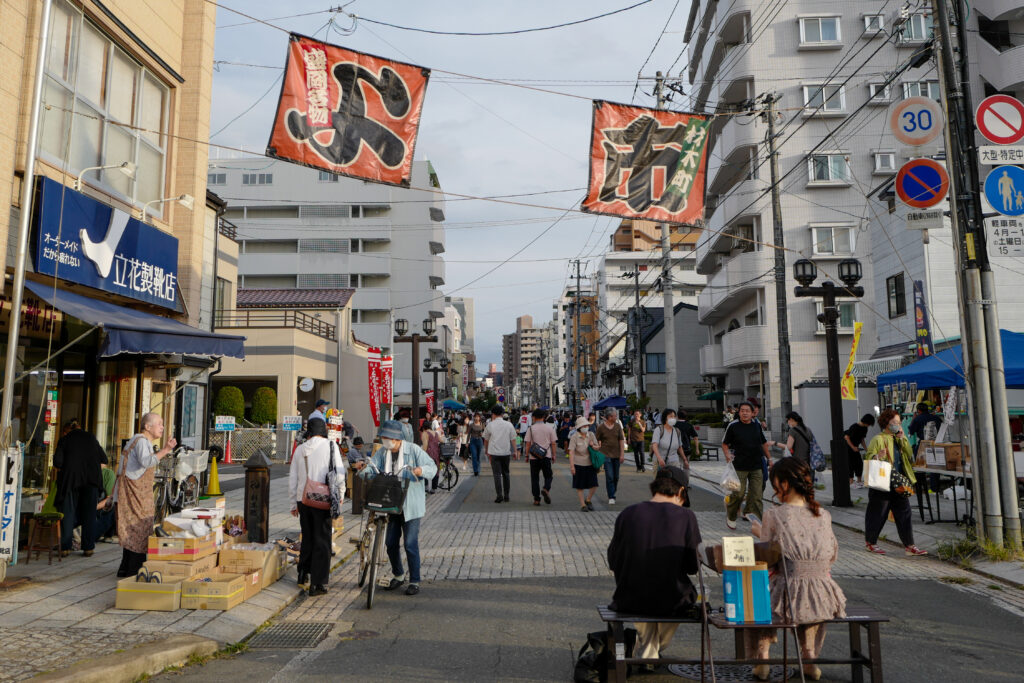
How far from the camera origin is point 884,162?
35438 millimetres

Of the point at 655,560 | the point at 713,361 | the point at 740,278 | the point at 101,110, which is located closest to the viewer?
the point at 655,560

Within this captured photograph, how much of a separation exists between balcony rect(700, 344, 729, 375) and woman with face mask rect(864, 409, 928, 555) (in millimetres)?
31254

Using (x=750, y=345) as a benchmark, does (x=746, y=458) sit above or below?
below

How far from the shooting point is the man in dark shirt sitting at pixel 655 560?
4656 millimetres

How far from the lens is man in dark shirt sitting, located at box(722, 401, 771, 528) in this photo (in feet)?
36.3

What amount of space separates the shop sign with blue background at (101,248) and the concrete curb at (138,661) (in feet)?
15.7

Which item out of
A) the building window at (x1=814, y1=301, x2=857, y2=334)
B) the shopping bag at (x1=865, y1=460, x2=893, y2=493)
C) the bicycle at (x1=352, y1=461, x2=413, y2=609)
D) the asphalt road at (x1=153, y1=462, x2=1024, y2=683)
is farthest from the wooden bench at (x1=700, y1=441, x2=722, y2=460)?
the bicycle at (x1=352, y1=461, x2=413, y2=609)

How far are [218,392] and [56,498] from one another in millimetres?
22760

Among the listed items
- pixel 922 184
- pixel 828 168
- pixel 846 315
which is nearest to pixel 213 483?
pixel 922 184

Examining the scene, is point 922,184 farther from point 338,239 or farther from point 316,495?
point 338,239

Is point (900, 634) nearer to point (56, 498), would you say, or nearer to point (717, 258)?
point (56, 498)

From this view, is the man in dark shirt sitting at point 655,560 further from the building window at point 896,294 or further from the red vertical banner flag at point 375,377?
the building window at point 896,294

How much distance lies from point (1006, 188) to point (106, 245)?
11.4m

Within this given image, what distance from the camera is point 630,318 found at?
182 ft
